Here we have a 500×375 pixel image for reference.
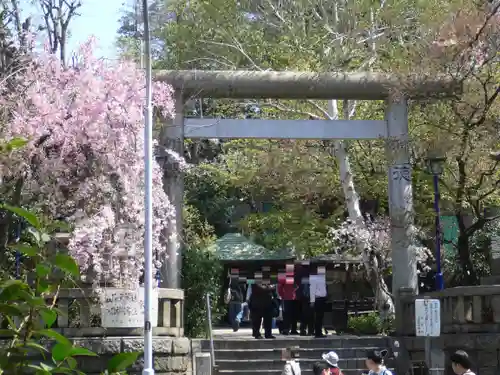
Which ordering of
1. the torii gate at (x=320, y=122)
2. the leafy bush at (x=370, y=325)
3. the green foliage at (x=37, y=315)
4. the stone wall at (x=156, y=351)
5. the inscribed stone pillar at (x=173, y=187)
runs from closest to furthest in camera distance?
1. the green foliage at (x=37, y=315)
2. the stone wall at (x=156, y=351)
3. the inscribed stone pillar at (x=173, y=187)
4. the torii gate at (x=320, y=122)
5. the leafy bush at (x=370, y=325)

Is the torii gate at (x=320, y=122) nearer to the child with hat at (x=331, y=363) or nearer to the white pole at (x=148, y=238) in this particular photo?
the white pole at (x=148, y=238)

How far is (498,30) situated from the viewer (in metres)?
17.9

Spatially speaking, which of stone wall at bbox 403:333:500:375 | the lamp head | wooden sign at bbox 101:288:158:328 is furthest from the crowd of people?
wooden sign at bbox 101:288:158:328

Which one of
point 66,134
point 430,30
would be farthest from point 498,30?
point 66,134

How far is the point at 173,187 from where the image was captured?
62.8 ft

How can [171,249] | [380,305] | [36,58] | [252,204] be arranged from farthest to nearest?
[252,204] → [380,305] → [171,249] → [36,58]

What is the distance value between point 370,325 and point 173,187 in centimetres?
620

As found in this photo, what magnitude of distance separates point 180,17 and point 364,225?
24.6 feet

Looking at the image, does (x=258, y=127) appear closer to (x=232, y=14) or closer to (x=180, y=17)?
(x=232, y=14)

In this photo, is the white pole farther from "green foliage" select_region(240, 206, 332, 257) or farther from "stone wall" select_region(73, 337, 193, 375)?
"green foliage" select_region(240, 206, 332, 257)

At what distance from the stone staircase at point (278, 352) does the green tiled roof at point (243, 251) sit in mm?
9977

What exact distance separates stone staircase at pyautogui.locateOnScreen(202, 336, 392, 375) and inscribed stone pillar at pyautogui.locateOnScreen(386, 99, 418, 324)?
1688mm

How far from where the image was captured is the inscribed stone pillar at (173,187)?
1845cm

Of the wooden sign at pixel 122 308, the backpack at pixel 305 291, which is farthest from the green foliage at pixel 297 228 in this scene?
the wooden sign at pixel 122 308
